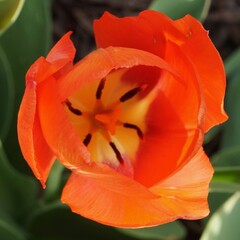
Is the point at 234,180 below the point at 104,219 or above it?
below

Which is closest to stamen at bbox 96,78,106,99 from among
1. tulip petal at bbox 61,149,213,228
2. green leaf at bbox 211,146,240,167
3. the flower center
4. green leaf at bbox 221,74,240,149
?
the flower center

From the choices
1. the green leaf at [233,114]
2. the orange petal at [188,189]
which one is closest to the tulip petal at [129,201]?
the orange petal at [188,189]

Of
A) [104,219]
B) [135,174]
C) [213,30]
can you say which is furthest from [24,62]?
[213,30]

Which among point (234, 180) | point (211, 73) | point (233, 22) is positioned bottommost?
point (233, 22)

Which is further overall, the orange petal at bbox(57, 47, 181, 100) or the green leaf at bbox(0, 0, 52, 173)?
the green leaf at bbox(0, 0, 52, 173)

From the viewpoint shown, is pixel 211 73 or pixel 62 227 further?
pixel 62 227

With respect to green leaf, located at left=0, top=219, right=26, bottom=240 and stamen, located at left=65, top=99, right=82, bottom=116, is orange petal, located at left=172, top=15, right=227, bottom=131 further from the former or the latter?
green leaf, located at left=0, top=219, right=26, bottom=240

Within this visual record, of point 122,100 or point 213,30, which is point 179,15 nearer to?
point 122,100

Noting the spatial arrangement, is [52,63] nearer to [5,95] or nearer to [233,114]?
[5,95]
